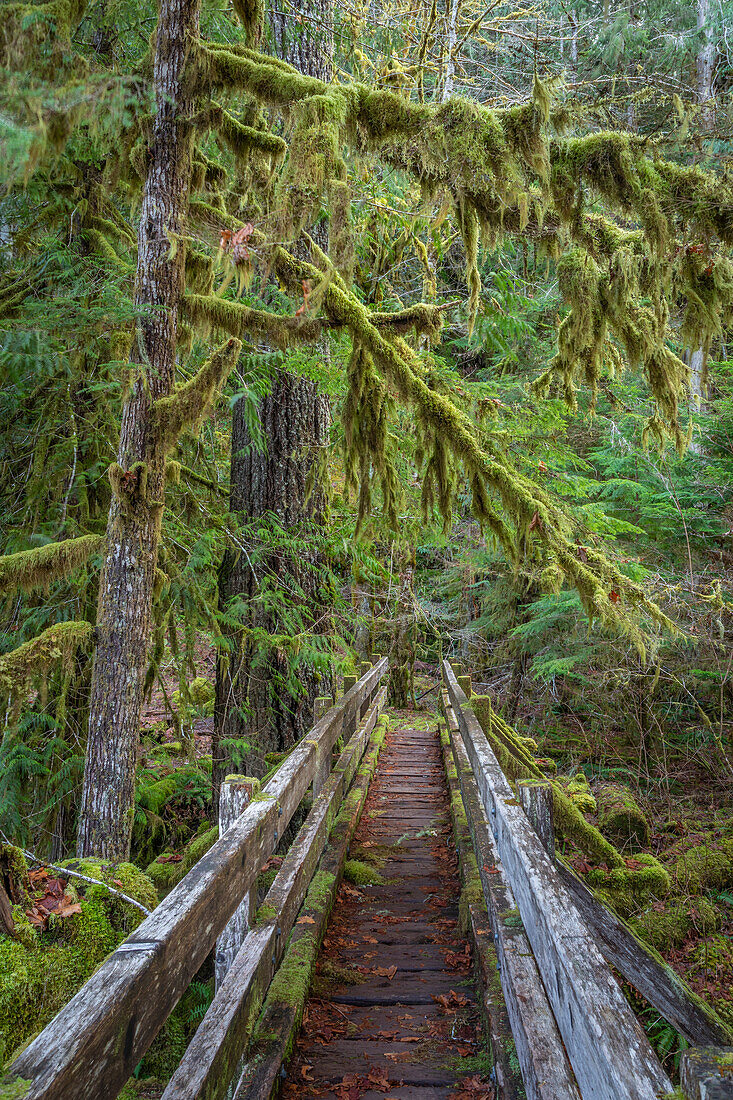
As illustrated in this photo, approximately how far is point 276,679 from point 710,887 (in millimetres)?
6661

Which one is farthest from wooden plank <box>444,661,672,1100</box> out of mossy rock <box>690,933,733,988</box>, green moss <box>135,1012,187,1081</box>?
mossy rock <box>690,933,733,988</box>

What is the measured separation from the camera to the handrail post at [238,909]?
122 inches

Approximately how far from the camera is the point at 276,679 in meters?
7.00

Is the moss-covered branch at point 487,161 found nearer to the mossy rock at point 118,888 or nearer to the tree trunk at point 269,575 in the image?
the tree trunk at point 269,575

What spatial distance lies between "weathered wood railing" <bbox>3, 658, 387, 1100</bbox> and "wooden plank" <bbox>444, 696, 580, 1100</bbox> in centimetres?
Result: 112

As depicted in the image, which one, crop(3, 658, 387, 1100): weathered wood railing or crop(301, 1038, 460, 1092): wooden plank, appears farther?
crop(301, 1038, 460, 1092): wooden plank

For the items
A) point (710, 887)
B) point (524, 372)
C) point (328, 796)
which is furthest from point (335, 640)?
point (524, 372)

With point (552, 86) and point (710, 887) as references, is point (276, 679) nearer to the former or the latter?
point (552, 86)

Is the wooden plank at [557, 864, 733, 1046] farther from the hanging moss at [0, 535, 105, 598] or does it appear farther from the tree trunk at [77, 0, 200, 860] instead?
the hanging moss at [0, 535, 105, 598]

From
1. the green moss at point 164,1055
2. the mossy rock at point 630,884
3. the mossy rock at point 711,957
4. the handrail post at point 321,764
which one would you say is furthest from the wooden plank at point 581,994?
the mossy rock at point 711,957

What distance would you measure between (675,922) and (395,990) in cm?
478

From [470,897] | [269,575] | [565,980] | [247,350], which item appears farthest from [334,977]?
[247,350]

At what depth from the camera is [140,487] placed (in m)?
4.57

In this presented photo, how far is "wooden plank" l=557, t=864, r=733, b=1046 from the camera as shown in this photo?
3654 millimetres
